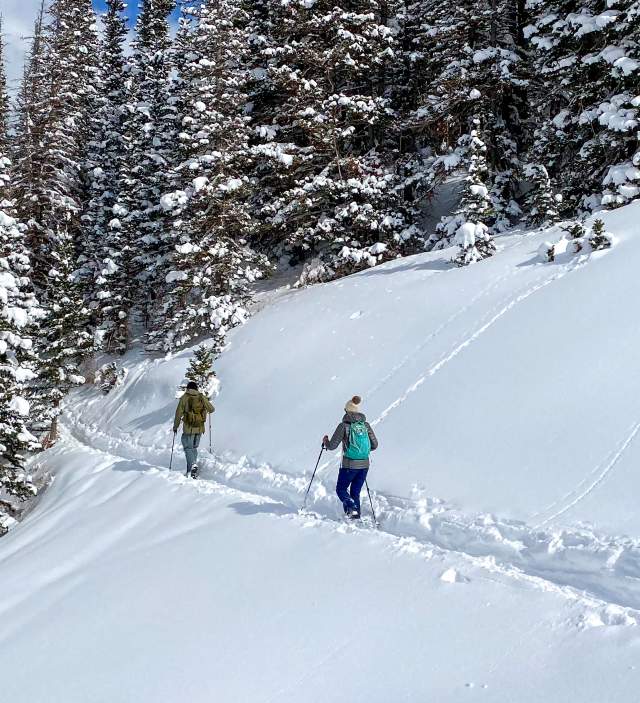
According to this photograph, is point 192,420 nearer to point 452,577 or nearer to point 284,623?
point 284,623

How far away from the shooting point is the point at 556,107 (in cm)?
1967

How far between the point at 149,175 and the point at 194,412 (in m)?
17.0

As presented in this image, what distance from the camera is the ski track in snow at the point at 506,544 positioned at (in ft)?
18.8

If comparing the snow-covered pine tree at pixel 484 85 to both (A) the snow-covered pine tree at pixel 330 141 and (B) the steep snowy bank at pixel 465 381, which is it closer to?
(A) the snow-covered pine tree at pixel 330 141

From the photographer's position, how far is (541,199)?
57.3 feet

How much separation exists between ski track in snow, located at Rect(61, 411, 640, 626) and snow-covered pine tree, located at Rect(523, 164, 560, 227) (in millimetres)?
11029

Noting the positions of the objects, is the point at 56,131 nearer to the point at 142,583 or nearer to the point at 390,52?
the point at 390,52

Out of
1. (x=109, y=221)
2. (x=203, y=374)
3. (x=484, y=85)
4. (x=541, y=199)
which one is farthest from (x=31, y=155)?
(x=541, y=199)

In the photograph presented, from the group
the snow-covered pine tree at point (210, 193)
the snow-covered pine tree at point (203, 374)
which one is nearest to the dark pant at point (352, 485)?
the snow-covered pine tree at point (203, 374)

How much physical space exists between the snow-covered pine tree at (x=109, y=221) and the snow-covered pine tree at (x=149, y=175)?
0.47m

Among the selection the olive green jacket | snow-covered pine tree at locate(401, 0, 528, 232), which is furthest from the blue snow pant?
snow-covered pine tree at locate(401, 0, 528, 232)

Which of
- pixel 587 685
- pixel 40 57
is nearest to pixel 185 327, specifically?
pixel 587 685

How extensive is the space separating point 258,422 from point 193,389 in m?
1.76

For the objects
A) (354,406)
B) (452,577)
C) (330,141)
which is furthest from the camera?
(330,141)
